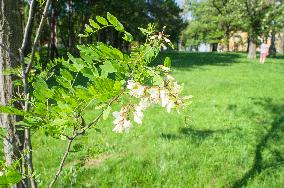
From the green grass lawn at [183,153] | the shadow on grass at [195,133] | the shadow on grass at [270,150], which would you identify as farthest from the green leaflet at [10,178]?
the shadow on grass at [195,133]

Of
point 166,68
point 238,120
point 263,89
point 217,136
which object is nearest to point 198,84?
point 263,89

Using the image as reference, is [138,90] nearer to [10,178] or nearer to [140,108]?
[140,108]

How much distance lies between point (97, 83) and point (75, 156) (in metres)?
4.97

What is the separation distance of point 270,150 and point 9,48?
5546 millimetres

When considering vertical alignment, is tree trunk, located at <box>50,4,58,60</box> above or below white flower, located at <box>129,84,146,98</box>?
above

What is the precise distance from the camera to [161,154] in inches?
255

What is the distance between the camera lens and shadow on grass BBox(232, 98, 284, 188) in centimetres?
587

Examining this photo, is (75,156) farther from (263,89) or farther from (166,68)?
(263,89)

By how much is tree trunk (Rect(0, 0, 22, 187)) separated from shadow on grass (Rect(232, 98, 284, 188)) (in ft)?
11.4

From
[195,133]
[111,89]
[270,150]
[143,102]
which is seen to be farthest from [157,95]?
[195,133]

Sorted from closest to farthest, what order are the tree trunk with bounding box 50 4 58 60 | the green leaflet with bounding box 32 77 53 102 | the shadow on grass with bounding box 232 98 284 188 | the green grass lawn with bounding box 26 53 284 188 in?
1. the green leaflet with bounding box 32 77 53 102
2. the green grass lawn with bounding box 26 53 284 188
3. the shadow on grass with bounding box 232 98 284 188
4. the tree trunk with bounding box 50 4 58 60

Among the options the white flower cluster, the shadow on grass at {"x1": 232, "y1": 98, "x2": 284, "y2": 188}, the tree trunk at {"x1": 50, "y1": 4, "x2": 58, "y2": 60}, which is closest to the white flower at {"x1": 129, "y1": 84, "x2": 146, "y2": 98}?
the white flower cluster

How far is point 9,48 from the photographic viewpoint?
315cm

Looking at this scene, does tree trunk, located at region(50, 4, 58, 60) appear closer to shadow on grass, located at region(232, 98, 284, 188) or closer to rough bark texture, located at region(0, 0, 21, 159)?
shadow on grass, located at region(232, 98, 284, 188)
